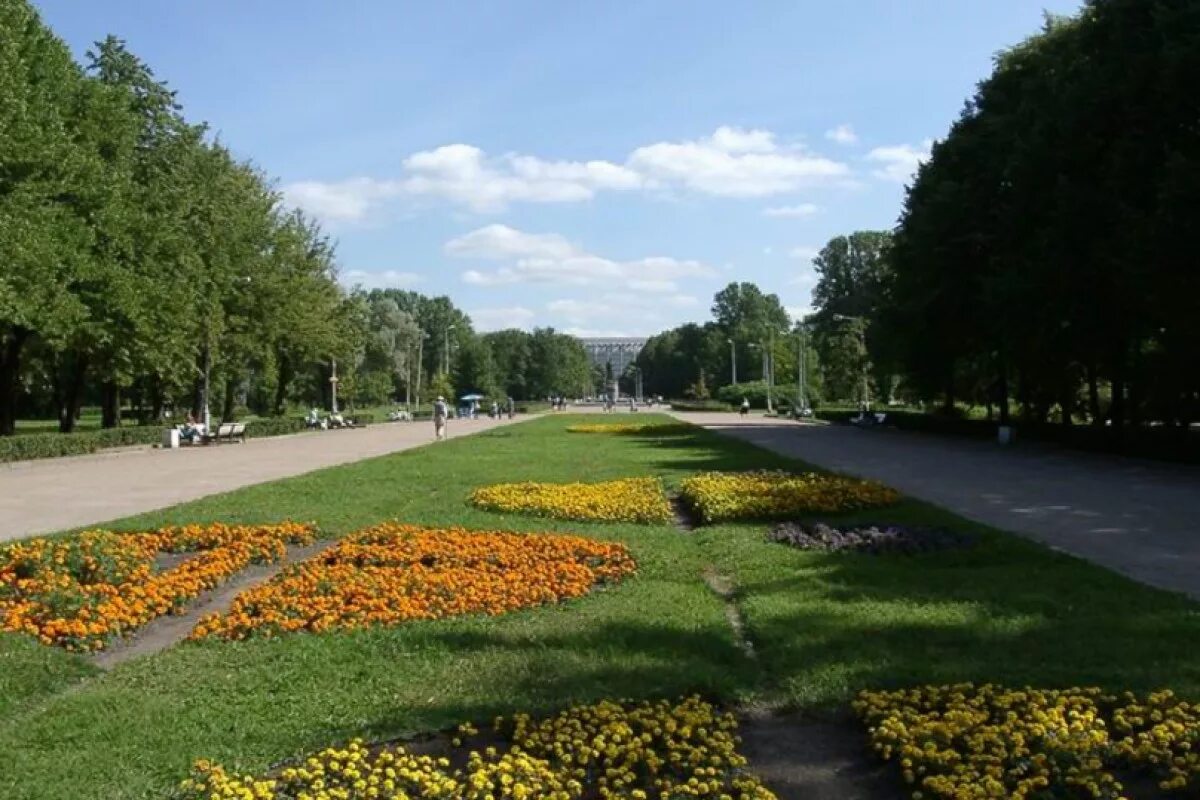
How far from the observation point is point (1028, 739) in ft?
17.5

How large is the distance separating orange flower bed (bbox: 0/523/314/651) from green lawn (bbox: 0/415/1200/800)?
0.66 meters

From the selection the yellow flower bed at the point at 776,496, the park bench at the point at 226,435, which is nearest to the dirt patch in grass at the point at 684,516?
the yellow flower bed at the point at 776,496

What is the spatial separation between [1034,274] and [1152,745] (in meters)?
25.2

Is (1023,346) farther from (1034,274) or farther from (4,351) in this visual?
(4,351)

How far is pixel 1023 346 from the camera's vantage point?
30.5 meters

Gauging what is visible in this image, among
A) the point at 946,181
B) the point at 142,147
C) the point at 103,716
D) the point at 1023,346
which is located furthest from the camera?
the point at 142,147

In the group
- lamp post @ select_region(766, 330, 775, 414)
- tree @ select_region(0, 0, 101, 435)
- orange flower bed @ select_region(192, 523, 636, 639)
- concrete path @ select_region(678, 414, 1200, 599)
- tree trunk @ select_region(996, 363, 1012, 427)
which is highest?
tree @ select_region(0, 0, 101, 435)

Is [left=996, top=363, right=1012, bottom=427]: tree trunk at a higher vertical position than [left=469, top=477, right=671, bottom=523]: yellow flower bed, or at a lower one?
higher

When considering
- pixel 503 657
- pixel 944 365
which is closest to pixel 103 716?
pixel 503 657

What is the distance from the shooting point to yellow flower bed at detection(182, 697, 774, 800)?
15.6ft

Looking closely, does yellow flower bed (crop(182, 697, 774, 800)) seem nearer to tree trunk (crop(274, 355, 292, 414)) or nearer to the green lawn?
the green lawn

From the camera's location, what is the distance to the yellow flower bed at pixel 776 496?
14.8m

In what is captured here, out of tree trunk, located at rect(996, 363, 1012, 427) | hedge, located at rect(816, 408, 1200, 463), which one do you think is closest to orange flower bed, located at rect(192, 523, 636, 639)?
hedge, located at rect(816, 408, 1200, 463)

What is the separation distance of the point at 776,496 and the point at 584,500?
281cm
